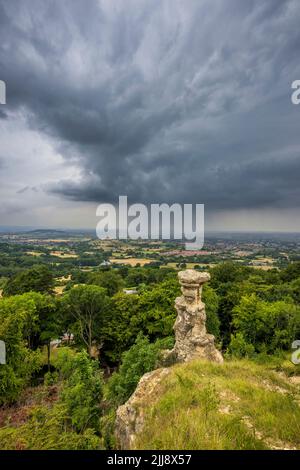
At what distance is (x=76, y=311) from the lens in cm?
2545

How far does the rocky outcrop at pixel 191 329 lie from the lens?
11.9 m

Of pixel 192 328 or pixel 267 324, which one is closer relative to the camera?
pixel 192 328

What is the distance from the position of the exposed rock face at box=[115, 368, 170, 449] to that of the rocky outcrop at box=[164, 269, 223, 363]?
11.0ft

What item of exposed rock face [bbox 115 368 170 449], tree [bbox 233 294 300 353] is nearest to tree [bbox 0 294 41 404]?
exposed rock face [bbox 115 368 170 449]

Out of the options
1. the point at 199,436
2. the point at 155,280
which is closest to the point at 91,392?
the point at 199,436

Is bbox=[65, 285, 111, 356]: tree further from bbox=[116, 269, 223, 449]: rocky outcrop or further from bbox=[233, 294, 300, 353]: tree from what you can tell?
bbox=[116, 269, 223, 449]: rocky outcrop

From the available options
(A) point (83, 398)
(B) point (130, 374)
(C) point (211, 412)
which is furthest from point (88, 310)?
(C) point (211, 412)

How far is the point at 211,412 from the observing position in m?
6.28

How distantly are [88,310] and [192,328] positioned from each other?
16287 millimetres

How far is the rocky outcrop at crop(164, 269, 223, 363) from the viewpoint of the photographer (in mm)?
11883

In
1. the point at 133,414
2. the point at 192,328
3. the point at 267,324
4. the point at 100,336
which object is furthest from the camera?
the point at 100,336

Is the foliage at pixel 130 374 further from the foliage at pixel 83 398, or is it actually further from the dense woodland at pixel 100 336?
the foliage at pixel 83 398

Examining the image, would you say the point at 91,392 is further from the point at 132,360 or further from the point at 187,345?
the point at 187,345

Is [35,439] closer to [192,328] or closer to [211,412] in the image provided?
[211,412]
